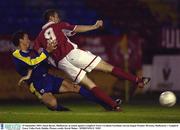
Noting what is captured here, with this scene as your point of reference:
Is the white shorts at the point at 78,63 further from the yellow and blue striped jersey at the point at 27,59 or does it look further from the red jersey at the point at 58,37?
the yellow and blue striped jersey at the point at 27,59

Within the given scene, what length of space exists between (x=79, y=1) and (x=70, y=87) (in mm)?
11111

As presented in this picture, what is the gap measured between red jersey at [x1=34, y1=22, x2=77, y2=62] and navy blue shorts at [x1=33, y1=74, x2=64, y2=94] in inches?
15.6

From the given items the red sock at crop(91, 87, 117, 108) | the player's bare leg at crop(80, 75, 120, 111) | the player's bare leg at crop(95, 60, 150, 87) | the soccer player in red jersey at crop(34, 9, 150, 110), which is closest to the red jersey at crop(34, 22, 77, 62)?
the soccer player in red jersey at crop(34, 9, 150, 110)

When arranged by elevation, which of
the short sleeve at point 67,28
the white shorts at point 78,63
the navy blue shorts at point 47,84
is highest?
the short sleeve at point 67,28

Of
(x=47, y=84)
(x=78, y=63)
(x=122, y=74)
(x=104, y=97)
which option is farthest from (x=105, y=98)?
(x=47, y=84)

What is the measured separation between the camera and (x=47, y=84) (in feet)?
34.4

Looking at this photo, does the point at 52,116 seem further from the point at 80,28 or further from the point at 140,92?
the point at 140,92

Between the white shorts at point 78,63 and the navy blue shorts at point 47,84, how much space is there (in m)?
0.28

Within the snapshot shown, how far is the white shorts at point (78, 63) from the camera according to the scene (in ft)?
35.2

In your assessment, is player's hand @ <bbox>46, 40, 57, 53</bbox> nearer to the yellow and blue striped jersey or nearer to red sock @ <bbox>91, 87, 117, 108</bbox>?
the yellow and blue striped jersey

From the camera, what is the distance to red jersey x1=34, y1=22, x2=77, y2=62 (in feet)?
35.0

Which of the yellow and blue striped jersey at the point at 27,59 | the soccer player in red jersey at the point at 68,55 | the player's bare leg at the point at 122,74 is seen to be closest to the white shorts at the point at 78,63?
the soccer player in red jersey at the point at 68,55

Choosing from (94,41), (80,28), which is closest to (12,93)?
(94,41)

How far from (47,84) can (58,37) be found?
778 mm
